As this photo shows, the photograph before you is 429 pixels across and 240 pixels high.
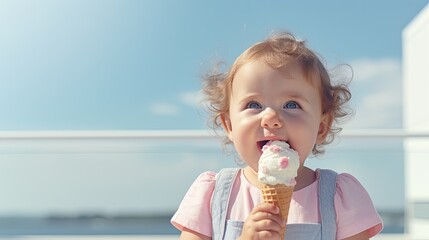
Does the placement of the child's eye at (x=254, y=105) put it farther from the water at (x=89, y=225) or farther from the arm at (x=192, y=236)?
the water at (x=89, y=225)

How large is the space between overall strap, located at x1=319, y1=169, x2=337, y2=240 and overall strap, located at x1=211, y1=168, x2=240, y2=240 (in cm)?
21

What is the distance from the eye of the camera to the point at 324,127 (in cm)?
164

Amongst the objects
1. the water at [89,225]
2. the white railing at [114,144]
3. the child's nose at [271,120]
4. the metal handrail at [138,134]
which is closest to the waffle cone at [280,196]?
the child's nose at [271,120]

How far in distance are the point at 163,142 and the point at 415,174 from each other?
1629 millimetres

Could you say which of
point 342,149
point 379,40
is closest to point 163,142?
point 342,149

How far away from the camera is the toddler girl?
1.47 metres

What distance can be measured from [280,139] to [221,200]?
23 centimetres

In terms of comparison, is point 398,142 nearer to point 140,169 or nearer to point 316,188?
point 140,169

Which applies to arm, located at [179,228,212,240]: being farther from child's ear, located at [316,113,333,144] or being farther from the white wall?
the white wall

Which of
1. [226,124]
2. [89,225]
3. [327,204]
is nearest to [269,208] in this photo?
[327,204]

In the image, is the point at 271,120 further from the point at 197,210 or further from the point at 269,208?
the point at 197,210

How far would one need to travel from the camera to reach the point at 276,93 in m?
1.47

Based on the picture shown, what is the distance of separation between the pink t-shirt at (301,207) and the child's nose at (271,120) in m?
0.20

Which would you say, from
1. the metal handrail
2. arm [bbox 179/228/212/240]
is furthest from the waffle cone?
the metal handrail
